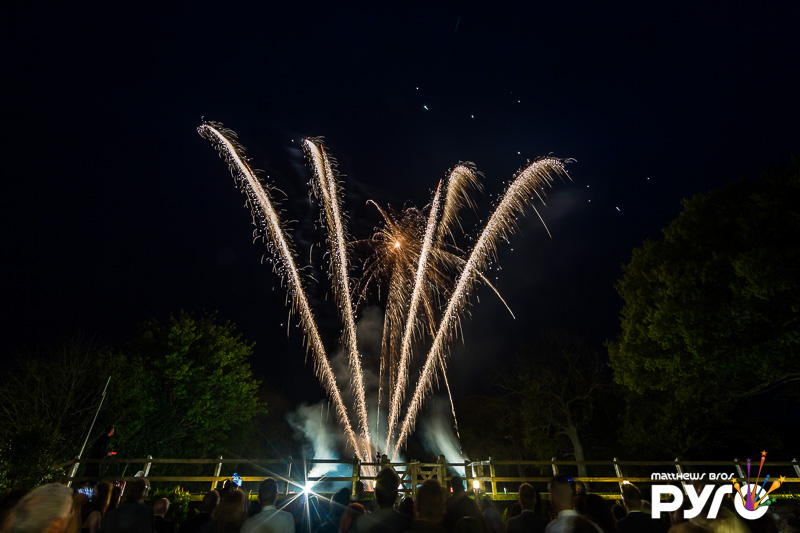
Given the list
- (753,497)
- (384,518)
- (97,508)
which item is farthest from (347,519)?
(753,497)

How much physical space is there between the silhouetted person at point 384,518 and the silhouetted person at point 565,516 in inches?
51.3

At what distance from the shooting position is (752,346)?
50.3 ft

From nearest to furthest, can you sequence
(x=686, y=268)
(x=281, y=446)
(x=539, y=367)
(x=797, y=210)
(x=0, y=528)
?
(x=0, y=528) < (x=797, y=210) < (x=686, y=268) < (x=539, y=367) < (x=281, y=446)

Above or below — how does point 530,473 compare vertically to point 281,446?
below

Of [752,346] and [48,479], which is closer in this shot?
[48,479]

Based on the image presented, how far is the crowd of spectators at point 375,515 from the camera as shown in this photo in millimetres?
2885

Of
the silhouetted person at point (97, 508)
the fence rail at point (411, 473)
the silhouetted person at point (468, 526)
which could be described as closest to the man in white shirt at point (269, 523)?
the silhouetted person at point (468, 526)

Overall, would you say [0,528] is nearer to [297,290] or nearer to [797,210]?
[297,290]

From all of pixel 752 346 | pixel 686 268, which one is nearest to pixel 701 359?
pixel 752 346

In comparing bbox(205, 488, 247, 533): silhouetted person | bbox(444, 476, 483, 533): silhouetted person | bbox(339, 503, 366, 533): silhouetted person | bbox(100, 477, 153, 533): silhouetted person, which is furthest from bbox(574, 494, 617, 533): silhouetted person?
bbox(100, 477, 153, 533): silhouetted person

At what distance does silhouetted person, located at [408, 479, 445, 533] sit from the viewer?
352cm

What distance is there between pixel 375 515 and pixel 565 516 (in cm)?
168

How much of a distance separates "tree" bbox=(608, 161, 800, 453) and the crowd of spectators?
1274cm

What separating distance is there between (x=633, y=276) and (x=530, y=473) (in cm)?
3024
